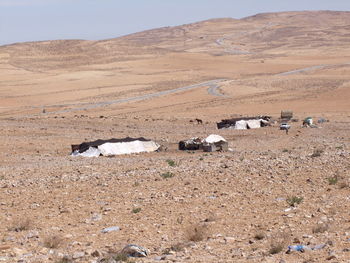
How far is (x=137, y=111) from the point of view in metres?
51.1

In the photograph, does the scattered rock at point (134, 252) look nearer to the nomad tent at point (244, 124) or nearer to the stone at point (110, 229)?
the stone at point (110, 229)

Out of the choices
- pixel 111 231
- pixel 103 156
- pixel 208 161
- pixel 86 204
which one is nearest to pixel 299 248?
pixel 111 231

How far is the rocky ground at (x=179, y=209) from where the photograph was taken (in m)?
8.70

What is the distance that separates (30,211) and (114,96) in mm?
55020

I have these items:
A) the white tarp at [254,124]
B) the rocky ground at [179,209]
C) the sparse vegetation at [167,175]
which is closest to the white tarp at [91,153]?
the rocky ground at [179,209]

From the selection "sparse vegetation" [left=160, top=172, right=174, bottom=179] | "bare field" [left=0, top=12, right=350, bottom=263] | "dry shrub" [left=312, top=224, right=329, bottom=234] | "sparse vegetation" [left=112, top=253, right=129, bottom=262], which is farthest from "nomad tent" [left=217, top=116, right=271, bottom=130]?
"sparse vegetation" [left=112, top=253, right=129, bottom=262]

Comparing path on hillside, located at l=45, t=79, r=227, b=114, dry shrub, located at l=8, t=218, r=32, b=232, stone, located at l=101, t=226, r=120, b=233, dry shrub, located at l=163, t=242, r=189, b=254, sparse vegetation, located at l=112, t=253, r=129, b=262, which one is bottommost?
path on hillside, located at l=45, t=79, r=227, b=114

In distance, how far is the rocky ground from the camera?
8.70 meters

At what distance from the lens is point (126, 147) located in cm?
Answer: 2259

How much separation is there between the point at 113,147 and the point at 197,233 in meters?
13.3

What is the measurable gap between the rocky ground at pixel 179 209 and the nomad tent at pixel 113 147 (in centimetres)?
227

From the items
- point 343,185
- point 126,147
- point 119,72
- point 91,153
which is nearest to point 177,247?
point 343,185

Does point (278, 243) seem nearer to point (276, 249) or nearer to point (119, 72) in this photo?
point (276, 249)

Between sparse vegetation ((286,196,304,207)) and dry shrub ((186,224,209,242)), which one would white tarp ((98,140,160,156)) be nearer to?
sparse vegetation ((286,196,304,207))
